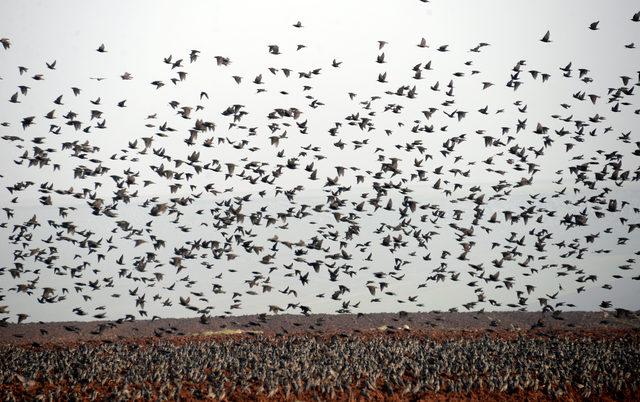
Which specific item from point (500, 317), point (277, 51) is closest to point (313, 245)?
point (277, 51)

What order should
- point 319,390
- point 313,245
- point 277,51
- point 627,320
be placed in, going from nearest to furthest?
point 319,390
point 277,51
point 313,245
point 627,320

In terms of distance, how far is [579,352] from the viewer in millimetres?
22578

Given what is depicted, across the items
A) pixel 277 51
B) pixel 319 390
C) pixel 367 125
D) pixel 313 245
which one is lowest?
pixel 319 390

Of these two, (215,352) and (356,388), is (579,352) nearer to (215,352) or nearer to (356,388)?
(356,388)

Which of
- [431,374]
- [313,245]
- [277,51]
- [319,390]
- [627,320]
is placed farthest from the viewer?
[627,320]

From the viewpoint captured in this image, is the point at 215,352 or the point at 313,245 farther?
the point at 313,245

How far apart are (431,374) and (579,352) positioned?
8.19m

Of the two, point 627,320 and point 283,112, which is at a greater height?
point 283,112

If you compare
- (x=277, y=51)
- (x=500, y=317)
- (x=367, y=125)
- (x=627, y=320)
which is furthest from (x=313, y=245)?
(x=627, y=320)

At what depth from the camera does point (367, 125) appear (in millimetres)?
26812

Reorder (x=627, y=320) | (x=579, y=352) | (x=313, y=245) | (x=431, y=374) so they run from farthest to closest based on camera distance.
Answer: (x=627, y=320)
(x=313, y=245)
(x=579, y=352)
(x=431, y=374)

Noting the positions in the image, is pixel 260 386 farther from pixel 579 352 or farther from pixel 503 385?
pixel 579 352

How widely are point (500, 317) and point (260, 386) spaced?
25.6 m

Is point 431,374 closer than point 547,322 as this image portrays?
Yes
